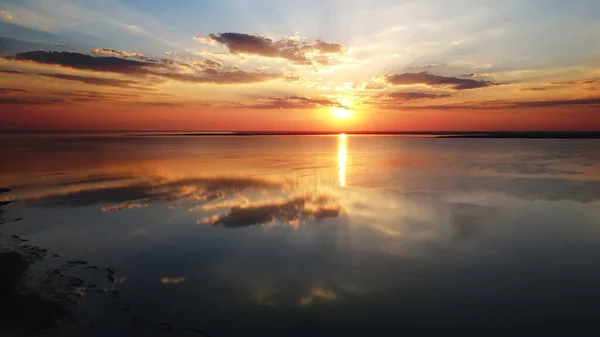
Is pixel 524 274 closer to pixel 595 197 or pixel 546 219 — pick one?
pixel 546 219

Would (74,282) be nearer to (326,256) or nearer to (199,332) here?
(199,332)

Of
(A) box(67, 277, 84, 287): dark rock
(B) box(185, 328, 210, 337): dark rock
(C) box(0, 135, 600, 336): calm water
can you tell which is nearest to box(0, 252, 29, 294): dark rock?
(C) box(0, 135, 600, 336): calm water

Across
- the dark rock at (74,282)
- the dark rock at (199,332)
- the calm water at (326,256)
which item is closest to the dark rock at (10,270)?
the calm water at (326,256)

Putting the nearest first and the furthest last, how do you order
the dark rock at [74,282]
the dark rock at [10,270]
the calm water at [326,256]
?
the calm water at [326,256]
the dark rock at [10,270]
the dark rock at [74,282]

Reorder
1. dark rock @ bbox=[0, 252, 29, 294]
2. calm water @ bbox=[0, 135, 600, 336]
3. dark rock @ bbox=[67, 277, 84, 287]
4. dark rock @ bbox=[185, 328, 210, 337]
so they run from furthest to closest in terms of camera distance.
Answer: dark rock @ bbox=[67, 277, 84, 287] → dark rock @ bbox=[0, 252, 29, 294] → calm water @ bbox=[0, 135, 600, 336] → dark rock @ bbox=[185, 328, 210, 337]

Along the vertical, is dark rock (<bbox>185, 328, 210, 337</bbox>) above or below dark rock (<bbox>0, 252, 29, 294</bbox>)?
below

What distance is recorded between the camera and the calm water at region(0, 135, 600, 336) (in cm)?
668

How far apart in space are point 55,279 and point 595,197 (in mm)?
22944

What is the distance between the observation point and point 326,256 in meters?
9.98

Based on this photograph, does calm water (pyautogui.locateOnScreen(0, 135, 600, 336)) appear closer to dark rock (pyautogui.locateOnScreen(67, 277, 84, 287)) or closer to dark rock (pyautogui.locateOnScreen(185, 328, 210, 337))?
dark rock (pyautogui.locateOnScreen(185, 328, 210, 337))

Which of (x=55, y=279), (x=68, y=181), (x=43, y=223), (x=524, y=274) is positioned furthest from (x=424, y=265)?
(x=68, y=181)

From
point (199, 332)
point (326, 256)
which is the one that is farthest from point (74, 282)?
point (326, 256)

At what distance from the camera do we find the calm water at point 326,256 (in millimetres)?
6676

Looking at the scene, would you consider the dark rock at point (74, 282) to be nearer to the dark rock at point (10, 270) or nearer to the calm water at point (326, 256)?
the calm water at point (326, 256)
